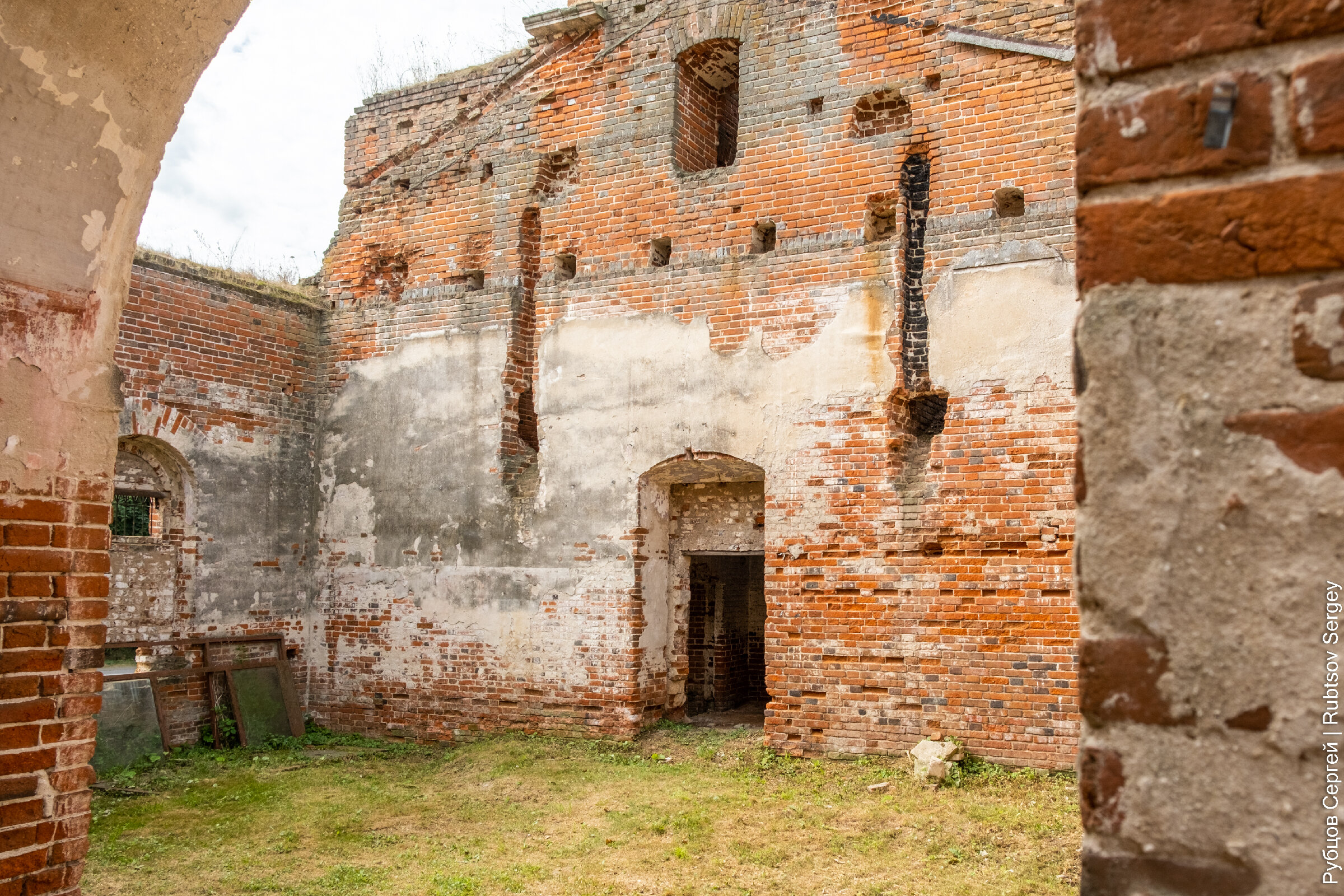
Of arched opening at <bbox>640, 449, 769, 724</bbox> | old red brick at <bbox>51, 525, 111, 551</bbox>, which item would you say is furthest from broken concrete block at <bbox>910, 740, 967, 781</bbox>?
old red brick at <bbox>51, 525, 111, 551</bbox>

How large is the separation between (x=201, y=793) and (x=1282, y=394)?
8.13 meters

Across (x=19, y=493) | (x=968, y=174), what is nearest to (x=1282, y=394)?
(x=19, y=493)

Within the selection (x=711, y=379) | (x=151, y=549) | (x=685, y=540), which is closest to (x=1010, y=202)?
(x=711, y=379)

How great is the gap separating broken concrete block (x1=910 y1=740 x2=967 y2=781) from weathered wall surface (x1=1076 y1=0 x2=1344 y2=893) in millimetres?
6048

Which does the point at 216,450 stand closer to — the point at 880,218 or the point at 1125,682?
the point at 880,218

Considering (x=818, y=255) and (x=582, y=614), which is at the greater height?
(x=818, y=255)

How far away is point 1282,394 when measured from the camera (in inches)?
40.4

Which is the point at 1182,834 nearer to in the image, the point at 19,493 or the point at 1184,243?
the point at 1184,243

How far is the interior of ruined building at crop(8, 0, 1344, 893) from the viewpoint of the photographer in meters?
1.05

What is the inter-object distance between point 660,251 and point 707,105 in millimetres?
1708

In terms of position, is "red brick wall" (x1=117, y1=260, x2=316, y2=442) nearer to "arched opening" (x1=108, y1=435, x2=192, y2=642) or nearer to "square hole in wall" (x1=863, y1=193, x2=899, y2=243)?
"arched opening" (x1=108, y1=435, x2=192, y2=642)

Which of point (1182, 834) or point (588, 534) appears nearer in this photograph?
point (1182, 834)

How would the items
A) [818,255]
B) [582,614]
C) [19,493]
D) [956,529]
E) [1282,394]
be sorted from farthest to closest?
1. [582,614]
2. [818,255]
3. [956,529]
4. [19,493]
5. [1282,394]

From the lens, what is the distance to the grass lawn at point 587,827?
535 centimetres
